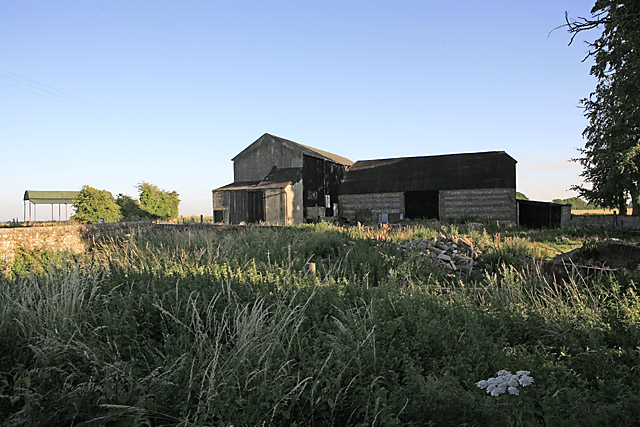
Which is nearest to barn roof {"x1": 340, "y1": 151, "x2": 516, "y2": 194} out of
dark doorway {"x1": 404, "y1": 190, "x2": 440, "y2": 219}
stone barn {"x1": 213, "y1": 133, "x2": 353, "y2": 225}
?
dark doorway {"x1": 404, "y1": 190, "x2": 440, "y2": 219}

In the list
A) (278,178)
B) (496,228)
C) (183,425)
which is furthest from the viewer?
(278,178)

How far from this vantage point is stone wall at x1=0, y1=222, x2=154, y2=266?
36.6 ft

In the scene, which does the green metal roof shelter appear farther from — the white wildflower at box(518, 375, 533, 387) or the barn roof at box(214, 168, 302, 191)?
the white wildflower at box(518, 375, 533, 387)

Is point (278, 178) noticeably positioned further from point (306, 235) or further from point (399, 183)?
point (306, 235)

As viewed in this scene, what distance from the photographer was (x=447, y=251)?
38.0 ft

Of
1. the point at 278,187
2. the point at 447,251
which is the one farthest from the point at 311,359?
the point at 278,187

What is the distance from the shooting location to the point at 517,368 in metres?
4.25

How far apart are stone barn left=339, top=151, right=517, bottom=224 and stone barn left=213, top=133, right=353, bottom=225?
5.61ft

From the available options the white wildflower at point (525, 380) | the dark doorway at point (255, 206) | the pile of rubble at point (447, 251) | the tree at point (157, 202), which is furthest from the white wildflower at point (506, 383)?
the tree at point (157, 202)

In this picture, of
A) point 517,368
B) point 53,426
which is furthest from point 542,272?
point 53,426

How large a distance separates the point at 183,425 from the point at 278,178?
26259 mm

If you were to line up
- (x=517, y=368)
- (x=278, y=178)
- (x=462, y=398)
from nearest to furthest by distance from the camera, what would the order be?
(x=462, y=398) → (x=517, y=368) → (x=278, y=178)

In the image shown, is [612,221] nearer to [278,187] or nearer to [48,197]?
[278,187]

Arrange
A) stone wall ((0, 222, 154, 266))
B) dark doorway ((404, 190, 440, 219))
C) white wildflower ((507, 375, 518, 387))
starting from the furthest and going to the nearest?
dark doorway ((404, 190, 440, 219))
stone wall ((0, 222, 154, 266))
white wildflower ((507, 375, 518, 387))
